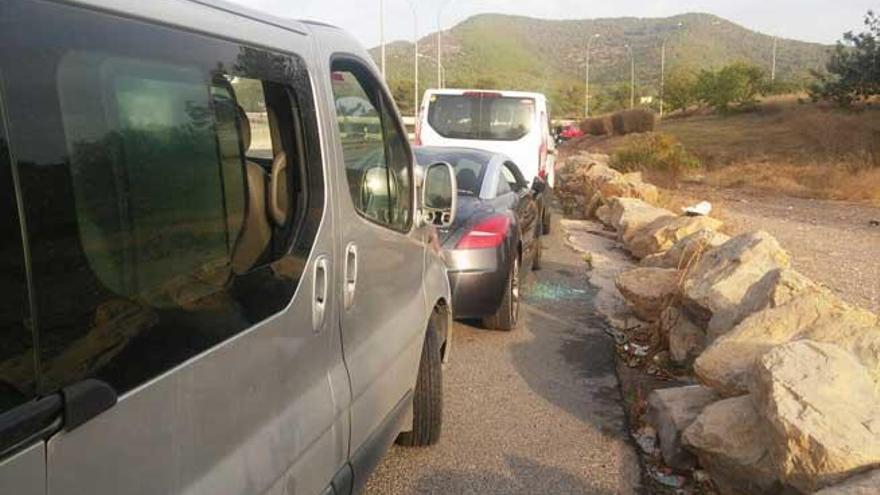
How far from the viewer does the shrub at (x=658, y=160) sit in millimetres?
22844

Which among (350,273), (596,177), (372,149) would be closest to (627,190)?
(596,177)

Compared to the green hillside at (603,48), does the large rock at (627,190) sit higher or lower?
lower

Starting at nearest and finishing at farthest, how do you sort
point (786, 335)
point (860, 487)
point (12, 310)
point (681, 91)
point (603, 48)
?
point (12, 310)
point (860, 487)
point (786, 335)
point (681, 91)
point (603, 48)

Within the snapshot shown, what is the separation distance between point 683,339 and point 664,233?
419cm

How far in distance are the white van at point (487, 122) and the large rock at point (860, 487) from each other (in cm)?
909

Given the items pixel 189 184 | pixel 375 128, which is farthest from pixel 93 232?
pixel 375 128

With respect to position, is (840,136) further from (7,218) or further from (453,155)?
(7,218)

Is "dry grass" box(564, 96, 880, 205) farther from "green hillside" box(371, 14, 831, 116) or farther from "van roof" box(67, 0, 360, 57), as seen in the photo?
"green hillside" box(371, 14, 831, 116)

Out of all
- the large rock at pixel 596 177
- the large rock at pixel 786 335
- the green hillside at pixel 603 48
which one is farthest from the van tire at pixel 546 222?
the green hillside at pixel 603 48

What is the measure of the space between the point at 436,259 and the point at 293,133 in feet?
6.15

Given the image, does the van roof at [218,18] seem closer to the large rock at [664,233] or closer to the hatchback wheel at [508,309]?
the hatchback wheel at [508,309]

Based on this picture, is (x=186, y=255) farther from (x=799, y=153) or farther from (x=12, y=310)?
(x=799, y=153)

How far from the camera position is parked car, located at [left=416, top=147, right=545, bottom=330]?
6.31 meters

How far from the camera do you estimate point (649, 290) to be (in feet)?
22.4
